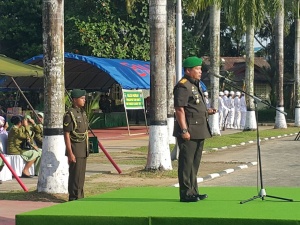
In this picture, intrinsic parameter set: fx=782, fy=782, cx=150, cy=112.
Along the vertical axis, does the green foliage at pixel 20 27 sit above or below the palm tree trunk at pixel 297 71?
above

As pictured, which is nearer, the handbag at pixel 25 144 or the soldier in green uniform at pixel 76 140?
the soldier in green uniform at pixel 76 140

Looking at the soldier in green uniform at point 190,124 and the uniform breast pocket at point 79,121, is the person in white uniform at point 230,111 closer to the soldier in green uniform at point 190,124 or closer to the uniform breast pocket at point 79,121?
the uniform breast pocket at point 79,121

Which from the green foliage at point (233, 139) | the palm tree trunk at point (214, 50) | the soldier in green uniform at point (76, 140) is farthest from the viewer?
the palm tree trunk at point (214, 50)

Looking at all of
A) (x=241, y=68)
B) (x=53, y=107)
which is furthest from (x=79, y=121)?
(x=241, y=68)

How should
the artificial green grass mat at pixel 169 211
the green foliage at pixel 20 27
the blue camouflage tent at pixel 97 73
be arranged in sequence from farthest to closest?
the green foliage at pixel 20 27 → the blue camouflage tent at pixel 97 73 → the artificial green grass mat at pixel 169 211

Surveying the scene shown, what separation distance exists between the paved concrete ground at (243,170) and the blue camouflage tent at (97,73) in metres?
2.59

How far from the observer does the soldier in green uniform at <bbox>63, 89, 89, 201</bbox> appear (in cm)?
1211

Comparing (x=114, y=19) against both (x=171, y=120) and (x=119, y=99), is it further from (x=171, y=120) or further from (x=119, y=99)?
(x=171, y=120)

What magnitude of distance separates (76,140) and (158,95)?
6.10 metres

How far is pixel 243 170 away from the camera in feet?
64.2

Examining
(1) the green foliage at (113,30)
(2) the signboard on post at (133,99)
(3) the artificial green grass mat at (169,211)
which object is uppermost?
(1) the green foliage at (113,30)

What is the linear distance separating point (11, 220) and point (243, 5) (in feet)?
73.4

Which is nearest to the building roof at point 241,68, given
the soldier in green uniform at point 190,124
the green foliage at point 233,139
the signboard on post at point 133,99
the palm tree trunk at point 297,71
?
the palm tree trunk at point 297,71

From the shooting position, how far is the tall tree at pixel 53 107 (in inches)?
549
